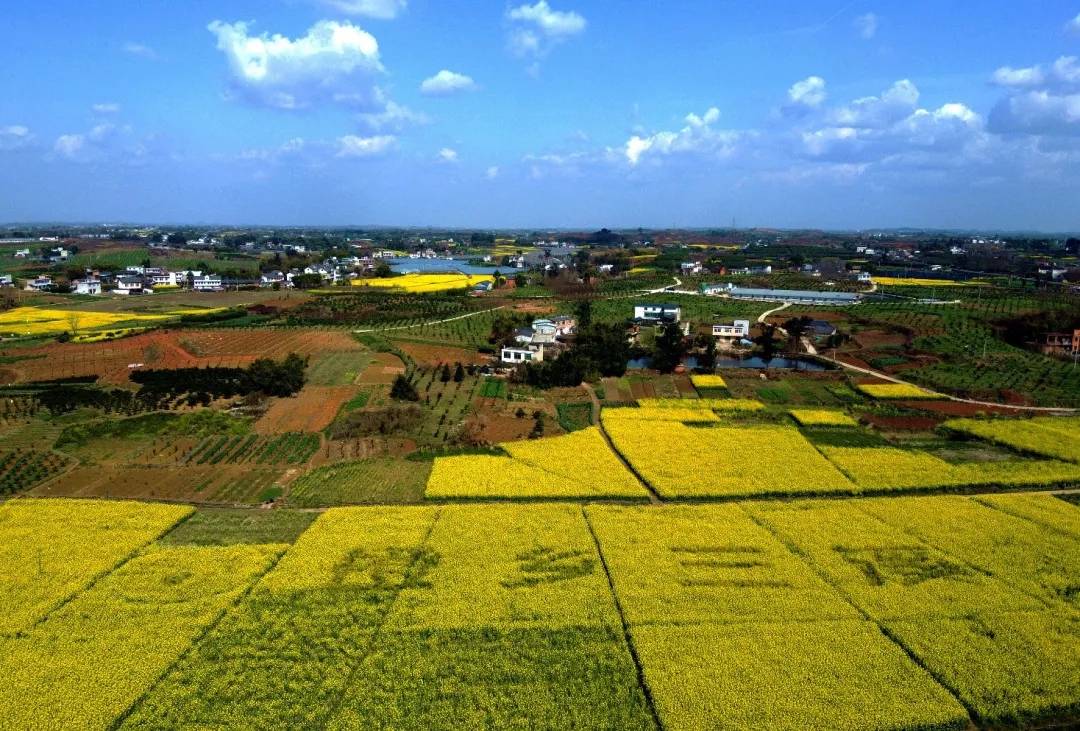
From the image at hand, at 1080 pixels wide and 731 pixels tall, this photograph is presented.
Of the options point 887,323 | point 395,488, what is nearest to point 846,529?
point 395,488

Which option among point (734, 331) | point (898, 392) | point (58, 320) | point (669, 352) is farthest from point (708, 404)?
point (58, 320)

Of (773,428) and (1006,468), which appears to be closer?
(1006,468)

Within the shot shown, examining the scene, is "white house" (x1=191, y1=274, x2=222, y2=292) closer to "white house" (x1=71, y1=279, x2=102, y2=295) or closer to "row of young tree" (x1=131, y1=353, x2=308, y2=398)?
"white house" (x1=71, y1=279, x2=102, y2=295)

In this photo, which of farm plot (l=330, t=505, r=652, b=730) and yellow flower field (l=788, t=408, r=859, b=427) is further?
yellow flower field (l=788, t=408, r=859, b=427)

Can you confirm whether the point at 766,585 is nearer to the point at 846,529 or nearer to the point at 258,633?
the point at 846,529

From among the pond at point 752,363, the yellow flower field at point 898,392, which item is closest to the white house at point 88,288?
the pond at point 752,363

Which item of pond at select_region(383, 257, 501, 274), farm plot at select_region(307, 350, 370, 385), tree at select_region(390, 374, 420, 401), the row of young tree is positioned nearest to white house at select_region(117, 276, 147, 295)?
pond at select_region(383, 257, 501, 274)
